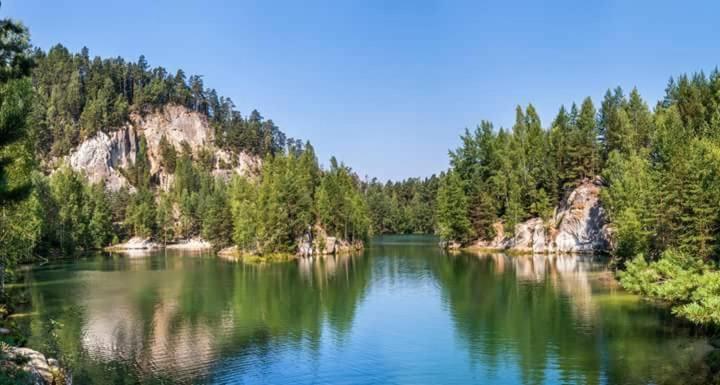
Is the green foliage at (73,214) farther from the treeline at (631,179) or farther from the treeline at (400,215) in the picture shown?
the treeline at (400,215)

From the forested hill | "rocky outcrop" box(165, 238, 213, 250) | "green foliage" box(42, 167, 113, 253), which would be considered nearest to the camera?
the forested hill

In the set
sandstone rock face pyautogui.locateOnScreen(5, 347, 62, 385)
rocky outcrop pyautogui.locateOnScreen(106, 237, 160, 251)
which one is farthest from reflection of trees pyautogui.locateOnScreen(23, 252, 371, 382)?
rocky outcrop pyautogui.locateOnScreen(106, 237, 160, 251)

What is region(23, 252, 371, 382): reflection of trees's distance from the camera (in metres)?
32.9

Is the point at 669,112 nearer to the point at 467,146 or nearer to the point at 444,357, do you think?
the point at 467,146

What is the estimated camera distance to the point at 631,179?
2872 inches

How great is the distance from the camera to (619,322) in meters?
39.4

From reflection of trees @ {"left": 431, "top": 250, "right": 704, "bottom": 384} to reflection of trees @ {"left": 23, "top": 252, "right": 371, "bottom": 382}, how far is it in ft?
32.5

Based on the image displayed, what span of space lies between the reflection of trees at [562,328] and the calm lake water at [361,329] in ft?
0.38

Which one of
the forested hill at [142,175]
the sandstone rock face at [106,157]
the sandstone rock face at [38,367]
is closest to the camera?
the sandstone rock face at [38,367]

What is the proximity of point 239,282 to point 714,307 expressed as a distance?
154 feet

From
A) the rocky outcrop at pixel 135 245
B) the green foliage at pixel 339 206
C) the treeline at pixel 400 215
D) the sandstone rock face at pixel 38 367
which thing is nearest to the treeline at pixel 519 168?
the green foliage at pixel 339 206

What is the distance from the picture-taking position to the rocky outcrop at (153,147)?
165 meters

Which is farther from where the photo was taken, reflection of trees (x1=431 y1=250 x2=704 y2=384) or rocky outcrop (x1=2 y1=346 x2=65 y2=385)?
reflection of trees (x1=431 y1=250 x2=704 y2=384)

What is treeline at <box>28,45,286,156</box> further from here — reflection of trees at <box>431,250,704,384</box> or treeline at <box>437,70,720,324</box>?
reflection of trees at <box>431,250,704,384</box>
